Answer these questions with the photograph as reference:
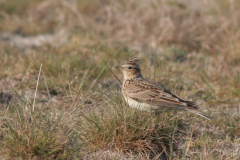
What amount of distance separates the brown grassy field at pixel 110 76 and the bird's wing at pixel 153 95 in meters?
0.20

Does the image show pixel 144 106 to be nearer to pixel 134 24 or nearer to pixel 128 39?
pixel 128 39

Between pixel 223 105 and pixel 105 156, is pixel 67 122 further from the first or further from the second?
pixel 223 105

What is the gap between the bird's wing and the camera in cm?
462

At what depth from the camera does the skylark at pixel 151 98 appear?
181 inches

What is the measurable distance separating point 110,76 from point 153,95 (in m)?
1.63

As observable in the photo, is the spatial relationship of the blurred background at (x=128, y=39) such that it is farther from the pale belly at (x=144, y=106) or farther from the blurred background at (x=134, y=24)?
the pale belly at (x=144, y=106)

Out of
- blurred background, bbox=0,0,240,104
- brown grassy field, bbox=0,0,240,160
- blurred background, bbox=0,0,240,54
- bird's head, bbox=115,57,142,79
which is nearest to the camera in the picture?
brown grassy field, bbox=0,0,240,160

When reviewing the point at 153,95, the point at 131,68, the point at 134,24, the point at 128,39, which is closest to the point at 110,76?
the point at 131,68

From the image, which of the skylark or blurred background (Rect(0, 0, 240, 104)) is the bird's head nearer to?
the skylark

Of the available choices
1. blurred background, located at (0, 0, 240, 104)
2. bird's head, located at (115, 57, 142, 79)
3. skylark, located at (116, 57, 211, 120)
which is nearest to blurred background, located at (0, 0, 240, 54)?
blurred background, located at (0, 0, 240, 104)

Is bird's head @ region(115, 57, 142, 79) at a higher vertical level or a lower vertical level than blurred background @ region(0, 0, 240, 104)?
higher

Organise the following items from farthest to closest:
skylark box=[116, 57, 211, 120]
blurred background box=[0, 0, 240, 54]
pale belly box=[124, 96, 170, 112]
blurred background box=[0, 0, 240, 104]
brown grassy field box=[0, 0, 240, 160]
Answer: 1. blurred background box=[0, 0, 240, 54]
2. blurred background box=[0, 0, 240, 104]
3. pale belly box=[124, 96, 170, 112]
4. skylark box=[116, 57, 211, 120]
5. brown grassy field box=[0, 0, 240, 160]

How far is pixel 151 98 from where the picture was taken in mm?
4898

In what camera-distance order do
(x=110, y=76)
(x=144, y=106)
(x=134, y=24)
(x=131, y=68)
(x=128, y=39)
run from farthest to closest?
(x=134, y=24), (x=128, y=39), (x=110, y=76), (x=131, y=68), (x=144, y=106)
